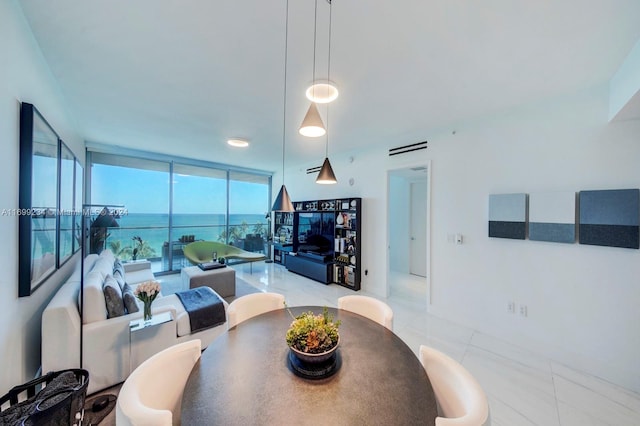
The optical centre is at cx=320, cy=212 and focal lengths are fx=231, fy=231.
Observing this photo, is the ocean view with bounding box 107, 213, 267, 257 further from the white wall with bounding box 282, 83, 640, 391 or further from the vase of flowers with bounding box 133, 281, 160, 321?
the white wall with bounding box 282, 83, 640, 391

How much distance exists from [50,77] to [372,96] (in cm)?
323

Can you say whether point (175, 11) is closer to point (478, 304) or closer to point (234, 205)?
point (478, 304)

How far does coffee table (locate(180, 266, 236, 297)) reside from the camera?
392 cm

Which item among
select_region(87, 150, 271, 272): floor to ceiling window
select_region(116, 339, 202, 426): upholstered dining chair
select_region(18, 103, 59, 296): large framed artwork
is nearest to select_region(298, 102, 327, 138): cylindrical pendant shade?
select_region(116, 339, 202, 426): upholstered dining chair

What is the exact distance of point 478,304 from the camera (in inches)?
123

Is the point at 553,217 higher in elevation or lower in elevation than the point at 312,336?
higher

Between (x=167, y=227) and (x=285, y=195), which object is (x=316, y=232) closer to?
(x=285, y=195)

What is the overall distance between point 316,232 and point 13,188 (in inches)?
176

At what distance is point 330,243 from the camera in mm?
5176

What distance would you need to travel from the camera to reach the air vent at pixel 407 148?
374 cm

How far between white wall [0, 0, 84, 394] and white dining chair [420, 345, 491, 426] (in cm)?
253

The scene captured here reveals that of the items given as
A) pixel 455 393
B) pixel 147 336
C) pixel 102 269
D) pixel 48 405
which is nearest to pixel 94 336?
pixel 147 336

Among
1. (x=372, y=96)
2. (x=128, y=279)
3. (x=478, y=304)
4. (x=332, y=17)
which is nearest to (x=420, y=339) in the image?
(x=478, y=304)

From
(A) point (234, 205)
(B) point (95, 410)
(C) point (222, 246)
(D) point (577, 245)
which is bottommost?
(B) point (95, 410)
